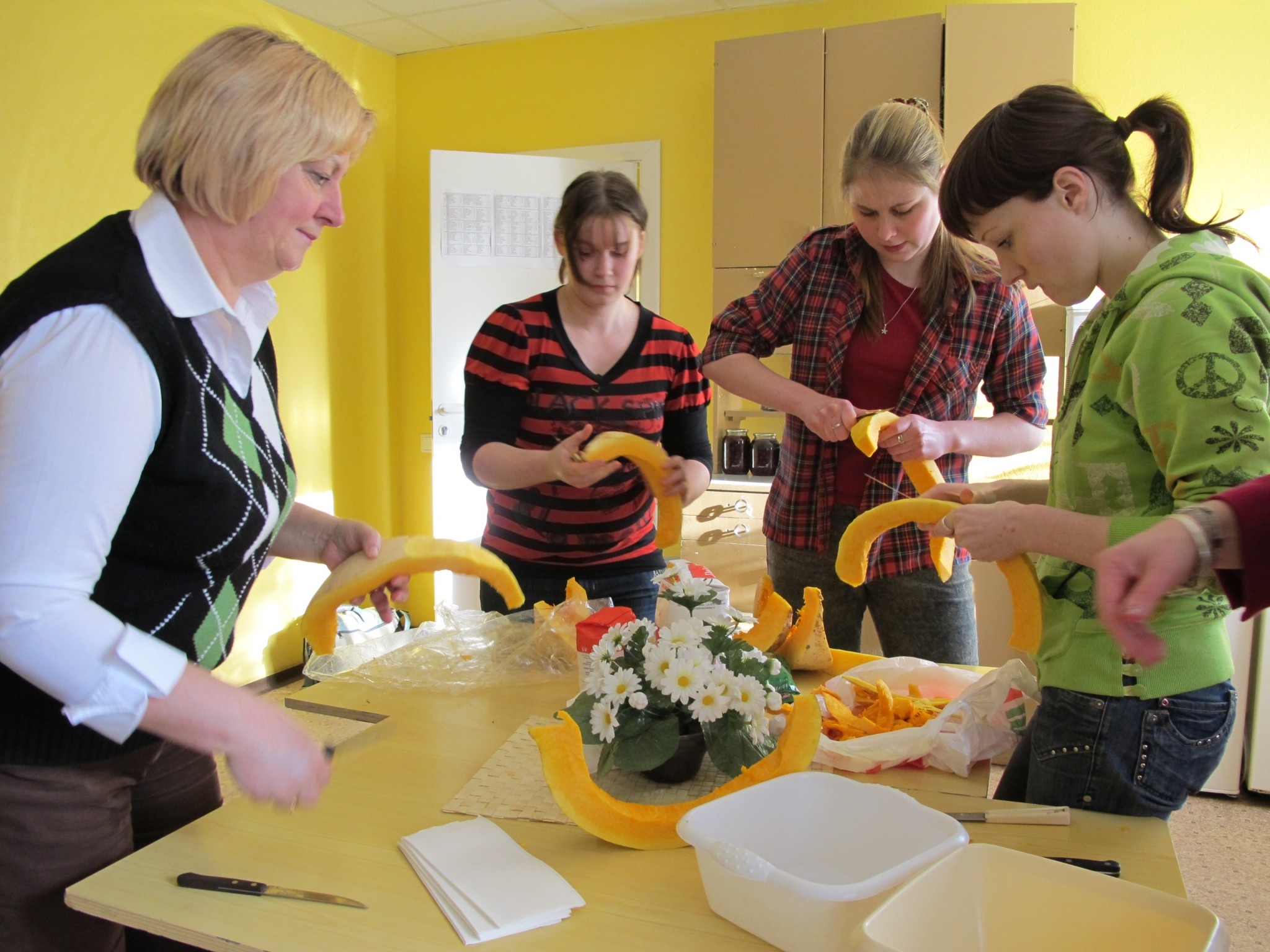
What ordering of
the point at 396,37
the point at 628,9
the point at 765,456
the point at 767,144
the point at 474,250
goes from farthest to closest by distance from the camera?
the point at 396,37 < the point at 474,250 < the point at 628,9 < the point at 765,456 < the point at 767,144

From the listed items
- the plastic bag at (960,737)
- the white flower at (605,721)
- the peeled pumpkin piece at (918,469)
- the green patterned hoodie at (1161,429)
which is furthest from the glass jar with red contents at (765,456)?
the white flower at (605,721)

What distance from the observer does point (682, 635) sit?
1265 millimetres

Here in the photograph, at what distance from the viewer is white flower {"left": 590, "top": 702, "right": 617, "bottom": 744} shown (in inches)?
47.0

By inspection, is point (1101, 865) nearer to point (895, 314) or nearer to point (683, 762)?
point (683, 762)

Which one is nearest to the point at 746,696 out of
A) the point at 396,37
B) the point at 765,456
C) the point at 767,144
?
the point at 765,456

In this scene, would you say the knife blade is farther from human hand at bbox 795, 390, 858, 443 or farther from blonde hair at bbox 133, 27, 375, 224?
human hand at bbox 795, 390, 858, 443

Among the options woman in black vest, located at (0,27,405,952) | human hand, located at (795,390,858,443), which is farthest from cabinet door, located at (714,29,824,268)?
woman in black vest, located at (0,27,405,952)

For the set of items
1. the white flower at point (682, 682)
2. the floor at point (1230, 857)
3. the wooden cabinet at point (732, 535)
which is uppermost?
the white flower at point (682, 682)

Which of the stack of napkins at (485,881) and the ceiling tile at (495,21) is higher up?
the ceiling tile at (495,21)

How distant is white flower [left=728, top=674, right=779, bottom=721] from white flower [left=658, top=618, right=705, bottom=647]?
0.27ft

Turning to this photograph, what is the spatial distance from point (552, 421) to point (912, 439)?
781mm

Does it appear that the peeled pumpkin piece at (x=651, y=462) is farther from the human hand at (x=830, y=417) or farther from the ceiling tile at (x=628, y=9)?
the ceiling tile at (x=628, y=9)

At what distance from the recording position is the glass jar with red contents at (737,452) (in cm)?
421

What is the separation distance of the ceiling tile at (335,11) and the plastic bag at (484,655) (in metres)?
3.47
